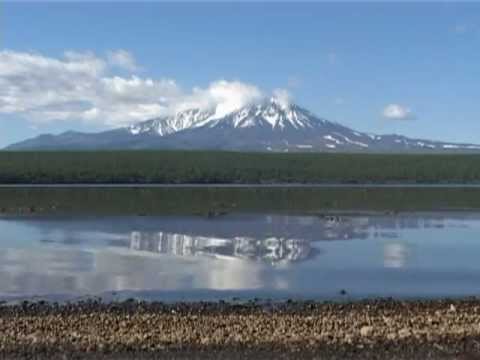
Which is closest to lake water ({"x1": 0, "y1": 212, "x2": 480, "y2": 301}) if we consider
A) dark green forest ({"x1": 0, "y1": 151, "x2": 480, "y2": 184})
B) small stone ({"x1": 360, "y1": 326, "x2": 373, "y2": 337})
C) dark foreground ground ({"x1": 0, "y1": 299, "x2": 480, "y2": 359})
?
dark foreground ground ({"x1": 0, "y1": 299, "x2": 480, "y2": 359})

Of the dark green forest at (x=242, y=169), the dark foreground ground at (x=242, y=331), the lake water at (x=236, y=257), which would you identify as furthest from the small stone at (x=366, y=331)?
the dark green forest at (x=242, y=169)

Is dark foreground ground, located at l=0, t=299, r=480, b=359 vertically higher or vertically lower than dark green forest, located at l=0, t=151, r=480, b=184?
lower

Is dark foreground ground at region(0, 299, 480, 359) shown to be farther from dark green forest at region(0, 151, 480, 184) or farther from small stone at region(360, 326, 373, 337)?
dark green forest at region(0, 151, 480, 184)

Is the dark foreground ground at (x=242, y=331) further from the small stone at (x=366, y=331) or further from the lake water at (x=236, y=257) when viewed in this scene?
the lake water at (x=236, y=257)

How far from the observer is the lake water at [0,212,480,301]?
2059 cm

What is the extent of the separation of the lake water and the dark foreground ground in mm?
2539

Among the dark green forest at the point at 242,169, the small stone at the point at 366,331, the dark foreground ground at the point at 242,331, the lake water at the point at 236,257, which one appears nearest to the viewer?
the dark foreground ground at the point at 242,331

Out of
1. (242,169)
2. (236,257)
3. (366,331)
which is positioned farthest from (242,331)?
(242,169)

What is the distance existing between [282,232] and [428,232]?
6.36 m

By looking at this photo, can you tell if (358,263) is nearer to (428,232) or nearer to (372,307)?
(372,307)

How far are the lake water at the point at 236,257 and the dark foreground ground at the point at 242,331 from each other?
254cm

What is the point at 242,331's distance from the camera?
46.8ft

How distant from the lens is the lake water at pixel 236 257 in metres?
20.6

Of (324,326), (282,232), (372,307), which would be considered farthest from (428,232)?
(324,326)
